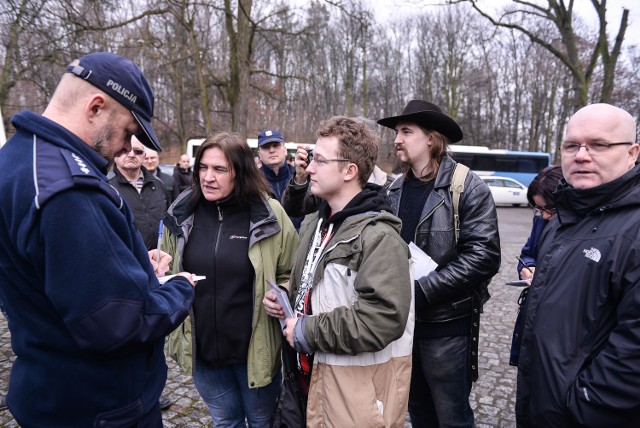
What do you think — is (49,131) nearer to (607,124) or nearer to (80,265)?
(80,265)

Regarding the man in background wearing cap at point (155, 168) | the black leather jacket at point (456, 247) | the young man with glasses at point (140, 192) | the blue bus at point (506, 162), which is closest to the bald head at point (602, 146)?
the black leather jacket at point (456, 247)

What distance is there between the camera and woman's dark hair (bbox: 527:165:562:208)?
2898mm

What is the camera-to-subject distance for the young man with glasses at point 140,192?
4.05 m

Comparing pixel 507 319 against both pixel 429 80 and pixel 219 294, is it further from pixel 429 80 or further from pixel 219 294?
pixel 429 80

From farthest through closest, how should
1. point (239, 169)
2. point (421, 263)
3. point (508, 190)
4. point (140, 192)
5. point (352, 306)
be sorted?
1. point (508, 190)
2. point (140, 192)
3. point (239, 169)
4. point (421, 263)
5. point (352, 306)

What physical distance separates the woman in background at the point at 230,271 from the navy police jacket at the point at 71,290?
727mm

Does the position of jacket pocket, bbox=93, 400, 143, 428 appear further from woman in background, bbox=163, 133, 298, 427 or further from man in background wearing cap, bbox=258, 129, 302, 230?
man in background wearing cap, bbox=258, 129, 302, 230

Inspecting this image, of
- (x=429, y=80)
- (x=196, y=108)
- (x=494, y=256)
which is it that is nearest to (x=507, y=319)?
(x=494, y=256)

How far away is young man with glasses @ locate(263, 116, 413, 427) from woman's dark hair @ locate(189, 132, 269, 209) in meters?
0.51

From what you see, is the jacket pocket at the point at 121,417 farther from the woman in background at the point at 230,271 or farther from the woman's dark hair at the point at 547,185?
the woman's dark hair at the point at 547,185

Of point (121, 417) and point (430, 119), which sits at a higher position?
point (430, 119)

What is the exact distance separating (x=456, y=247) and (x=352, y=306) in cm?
97

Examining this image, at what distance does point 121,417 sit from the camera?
4.86 ft

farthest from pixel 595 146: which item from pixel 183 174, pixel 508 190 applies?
pixel 508 190
